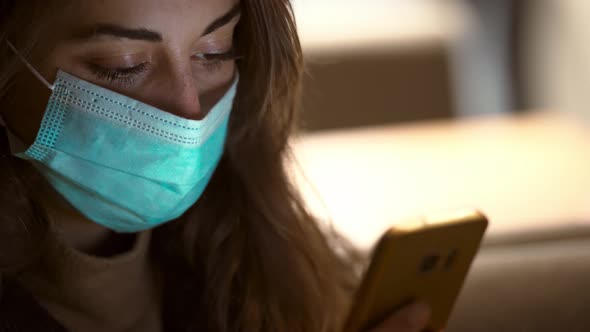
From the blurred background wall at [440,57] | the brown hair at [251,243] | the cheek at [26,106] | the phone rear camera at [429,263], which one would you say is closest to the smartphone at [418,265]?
the phone rear camera at [429,263]

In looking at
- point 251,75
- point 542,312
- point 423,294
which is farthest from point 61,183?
point 542,312

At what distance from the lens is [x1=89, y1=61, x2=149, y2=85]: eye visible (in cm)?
98

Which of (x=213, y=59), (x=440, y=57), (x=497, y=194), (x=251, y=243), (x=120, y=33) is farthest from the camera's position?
(x=440, y=57)

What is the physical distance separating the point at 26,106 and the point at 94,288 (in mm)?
246

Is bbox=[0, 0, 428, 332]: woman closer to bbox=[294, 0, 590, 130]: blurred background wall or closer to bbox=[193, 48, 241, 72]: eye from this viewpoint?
bbox=[193, 48, 241, 72]: eye

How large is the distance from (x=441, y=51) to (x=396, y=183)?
153 cm

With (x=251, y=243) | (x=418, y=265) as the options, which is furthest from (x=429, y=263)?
(x=251, y=243)

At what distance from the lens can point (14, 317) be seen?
39.8 inches

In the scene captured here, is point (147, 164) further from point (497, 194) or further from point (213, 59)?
point (497, 194)

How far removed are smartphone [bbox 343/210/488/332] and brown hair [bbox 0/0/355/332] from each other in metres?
0.25

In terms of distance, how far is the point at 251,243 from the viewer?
1268 millimetres

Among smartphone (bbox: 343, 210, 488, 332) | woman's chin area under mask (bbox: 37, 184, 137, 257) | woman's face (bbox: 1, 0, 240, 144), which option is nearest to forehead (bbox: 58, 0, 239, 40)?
woman's face (bbox: 1, 0, 240, 144)

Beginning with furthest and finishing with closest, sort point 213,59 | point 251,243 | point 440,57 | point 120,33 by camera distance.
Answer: point 440,57 → point 251,243 → point 213,59 → point 120,33

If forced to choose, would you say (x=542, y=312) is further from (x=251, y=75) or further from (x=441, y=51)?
(x=441, y=51)
